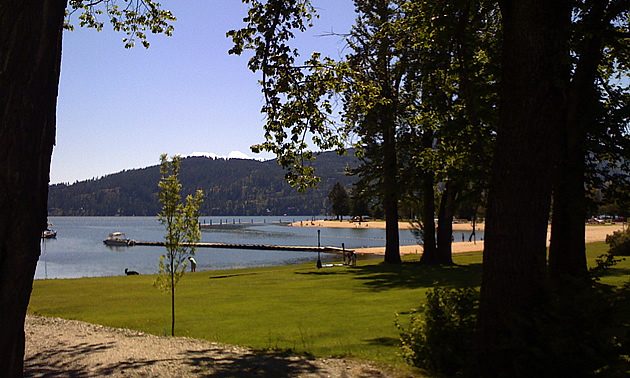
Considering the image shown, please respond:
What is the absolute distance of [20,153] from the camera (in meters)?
3.61

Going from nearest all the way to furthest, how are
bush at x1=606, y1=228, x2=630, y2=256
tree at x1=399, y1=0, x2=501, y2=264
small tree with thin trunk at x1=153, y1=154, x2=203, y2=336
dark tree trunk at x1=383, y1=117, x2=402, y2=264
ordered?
1. tree at x1=399, y1=0, x2=501, y2=264
2. small tree with thin trunk at x1=153, y1=154, x2=203, y2=336
3. bush at x1=606, y1=228, x2=630, y2=256
4. dark tree trunk at x1=383, y1=117, x2=402, y2=264

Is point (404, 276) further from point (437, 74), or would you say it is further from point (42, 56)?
point (42, 56)

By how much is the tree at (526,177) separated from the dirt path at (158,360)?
1916 millimetres

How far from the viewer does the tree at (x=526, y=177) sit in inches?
250

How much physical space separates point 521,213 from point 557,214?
6147 millimetres

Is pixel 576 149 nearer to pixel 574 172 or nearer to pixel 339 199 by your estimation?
pixel 574 172

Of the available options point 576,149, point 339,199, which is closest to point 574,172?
point 576,149

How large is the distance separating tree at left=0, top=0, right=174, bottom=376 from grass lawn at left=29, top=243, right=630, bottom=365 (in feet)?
19.3

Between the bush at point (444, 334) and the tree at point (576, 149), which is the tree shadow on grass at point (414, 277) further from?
the bush at point (444, 334)

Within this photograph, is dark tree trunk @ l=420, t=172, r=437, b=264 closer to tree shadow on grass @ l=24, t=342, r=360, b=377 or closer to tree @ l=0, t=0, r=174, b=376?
tree shadow on grass @ l=24, t=342, r=360, b=377

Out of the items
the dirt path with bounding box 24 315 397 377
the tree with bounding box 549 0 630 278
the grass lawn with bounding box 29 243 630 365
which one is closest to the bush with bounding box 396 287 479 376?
the dirt path with bounding box 24 315 397 377

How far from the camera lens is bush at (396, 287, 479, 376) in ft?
23.4

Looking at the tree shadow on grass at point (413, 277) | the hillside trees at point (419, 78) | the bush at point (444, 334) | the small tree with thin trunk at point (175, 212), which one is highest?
the hillside trees at point (419, 78)

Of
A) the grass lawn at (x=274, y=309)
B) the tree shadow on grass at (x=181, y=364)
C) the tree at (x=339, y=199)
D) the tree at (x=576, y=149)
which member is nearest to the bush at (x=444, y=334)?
the grass lawn at (x=274, y=309)
